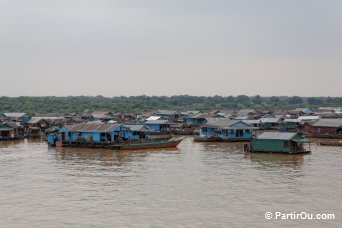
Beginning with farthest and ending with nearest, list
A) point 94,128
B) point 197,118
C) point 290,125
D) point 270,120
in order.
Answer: point 197,118 → point 270,120 → point 290,125 → point 94,128

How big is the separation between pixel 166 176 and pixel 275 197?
756 centimetres

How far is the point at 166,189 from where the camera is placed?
2347cm

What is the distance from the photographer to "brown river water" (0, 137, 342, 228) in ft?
60.1

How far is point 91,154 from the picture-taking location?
38.1 metres

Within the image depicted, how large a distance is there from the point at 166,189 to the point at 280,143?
51.5 ft

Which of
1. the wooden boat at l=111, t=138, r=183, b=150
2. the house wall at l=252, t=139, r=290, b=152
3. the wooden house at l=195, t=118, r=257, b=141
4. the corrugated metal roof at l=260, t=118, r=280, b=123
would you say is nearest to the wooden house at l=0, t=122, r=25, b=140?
the wooden boat at l=111, t=138, r=183, b=150

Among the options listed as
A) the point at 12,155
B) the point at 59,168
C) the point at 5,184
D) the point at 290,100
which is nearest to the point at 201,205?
the point at 5,184

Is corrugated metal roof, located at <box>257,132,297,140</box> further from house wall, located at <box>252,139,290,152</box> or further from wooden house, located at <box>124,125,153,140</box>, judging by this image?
wooden house, located at <box>124,125,153,140</box>

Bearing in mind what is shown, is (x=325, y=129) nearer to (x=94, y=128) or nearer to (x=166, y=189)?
(x=94, y=128)

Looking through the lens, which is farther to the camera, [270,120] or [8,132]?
[270,120]

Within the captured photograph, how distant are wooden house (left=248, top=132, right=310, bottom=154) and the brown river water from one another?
3.13 ft

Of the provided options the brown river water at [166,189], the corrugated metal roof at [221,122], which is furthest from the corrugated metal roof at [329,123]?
the brown river water at [166,189]

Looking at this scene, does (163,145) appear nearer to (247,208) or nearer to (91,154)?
(91,154)

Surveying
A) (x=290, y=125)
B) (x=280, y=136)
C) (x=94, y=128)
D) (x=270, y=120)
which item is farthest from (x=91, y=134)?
(x=290, y=125)
